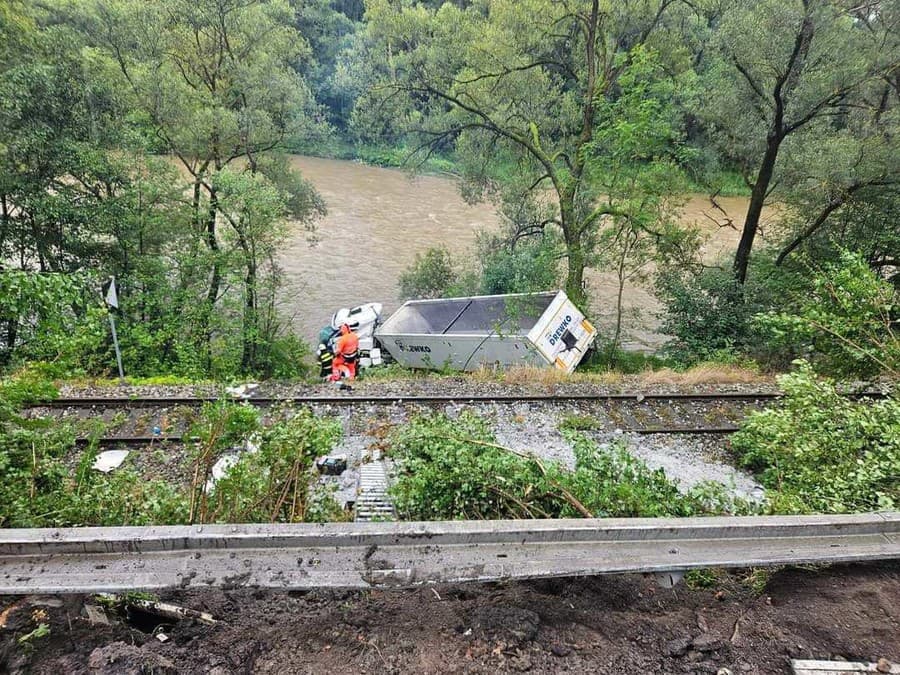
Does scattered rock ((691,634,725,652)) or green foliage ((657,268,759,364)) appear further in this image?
green foliage ((657,268,759,364))

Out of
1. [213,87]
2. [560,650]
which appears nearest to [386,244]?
[213,87]

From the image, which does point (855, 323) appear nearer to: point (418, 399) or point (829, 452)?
point (829, 452)

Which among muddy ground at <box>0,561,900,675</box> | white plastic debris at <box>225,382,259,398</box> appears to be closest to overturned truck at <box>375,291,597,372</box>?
white plastic debris at <box>225,382,259,398</box>

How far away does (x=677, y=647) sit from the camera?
2.56m

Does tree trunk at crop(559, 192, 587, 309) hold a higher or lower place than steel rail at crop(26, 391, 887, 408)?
higher

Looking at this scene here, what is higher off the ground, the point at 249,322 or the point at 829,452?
the point at 829,452

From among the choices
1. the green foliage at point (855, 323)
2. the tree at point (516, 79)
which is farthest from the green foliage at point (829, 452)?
the tree at point (516, 79)

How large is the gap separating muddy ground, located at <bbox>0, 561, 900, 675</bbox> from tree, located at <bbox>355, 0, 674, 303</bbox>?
10794 mm

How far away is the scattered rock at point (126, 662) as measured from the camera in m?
2.23

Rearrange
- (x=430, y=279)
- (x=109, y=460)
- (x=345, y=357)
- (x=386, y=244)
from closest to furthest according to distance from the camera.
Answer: (x=109, y=460) < (x=345, y=357) < (x=430, y=279) < (x=386, y=244)

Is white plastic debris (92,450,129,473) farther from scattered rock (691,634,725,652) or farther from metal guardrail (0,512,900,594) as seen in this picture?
scattered rock (691,634,725,652)

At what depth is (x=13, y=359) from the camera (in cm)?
1001

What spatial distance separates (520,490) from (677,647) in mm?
1453

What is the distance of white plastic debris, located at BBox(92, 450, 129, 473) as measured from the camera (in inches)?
257
